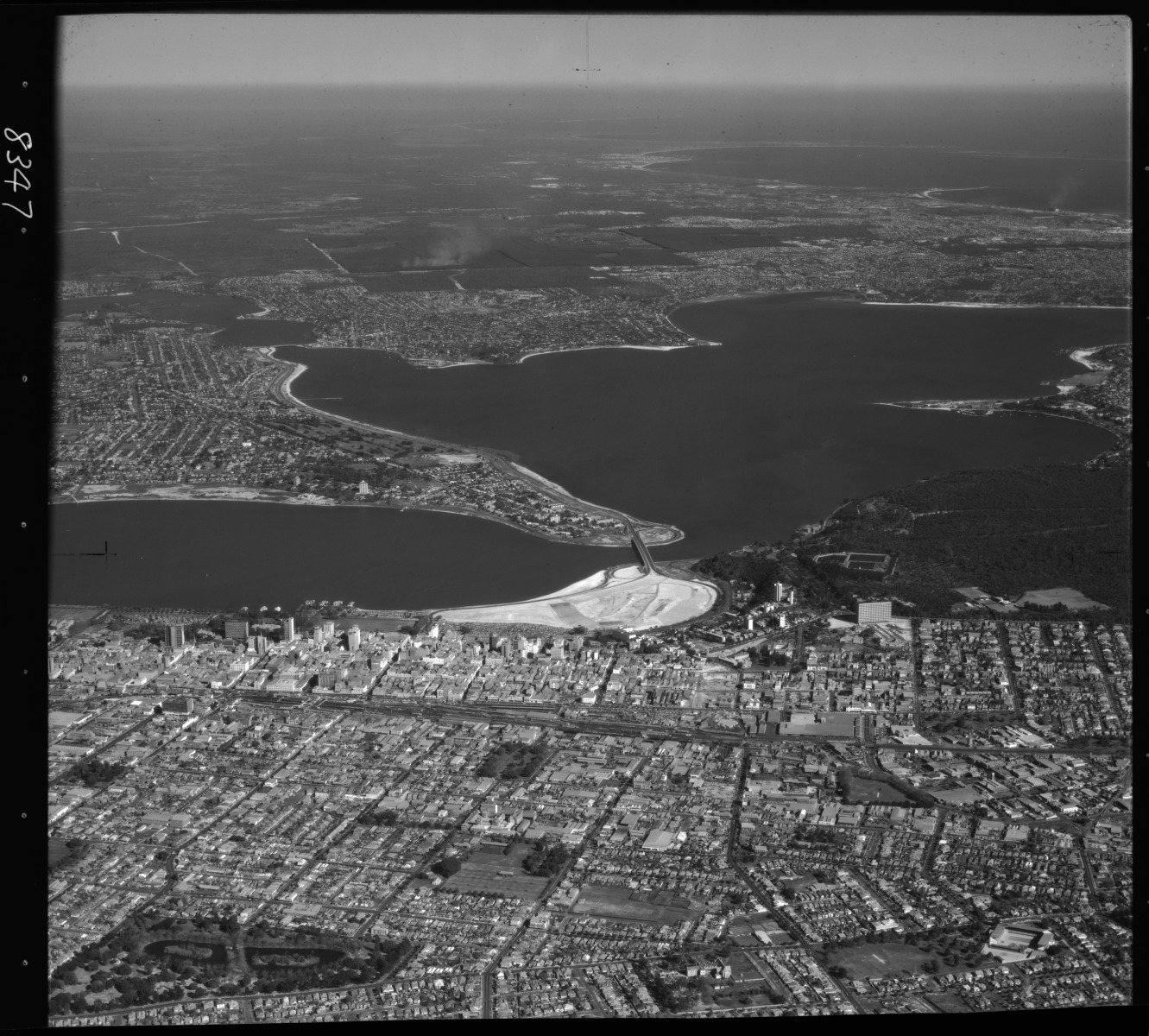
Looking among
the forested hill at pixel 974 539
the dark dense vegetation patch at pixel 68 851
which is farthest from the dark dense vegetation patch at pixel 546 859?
the forested hill at pixel 974 539

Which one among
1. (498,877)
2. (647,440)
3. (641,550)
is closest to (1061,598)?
(641,550)

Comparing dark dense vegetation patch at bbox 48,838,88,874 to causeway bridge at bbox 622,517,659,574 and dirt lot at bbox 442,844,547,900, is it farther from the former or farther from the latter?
causeway bridge at bbox 622,517,659,574

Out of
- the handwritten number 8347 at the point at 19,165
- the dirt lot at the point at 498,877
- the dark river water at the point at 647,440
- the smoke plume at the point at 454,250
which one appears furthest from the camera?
the smoke plume at the point at 454,250

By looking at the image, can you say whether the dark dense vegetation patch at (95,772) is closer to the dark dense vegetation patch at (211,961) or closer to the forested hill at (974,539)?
the dark dense vegetation patch at (211,961)

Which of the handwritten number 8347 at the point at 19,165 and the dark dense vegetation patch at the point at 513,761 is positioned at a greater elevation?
the handwritten number 8347 at the point at 19,165

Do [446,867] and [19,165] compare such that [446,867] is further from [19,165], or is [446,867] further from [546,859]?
[19,165]

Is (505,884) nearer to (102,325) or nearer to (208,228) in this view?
(102,325)
